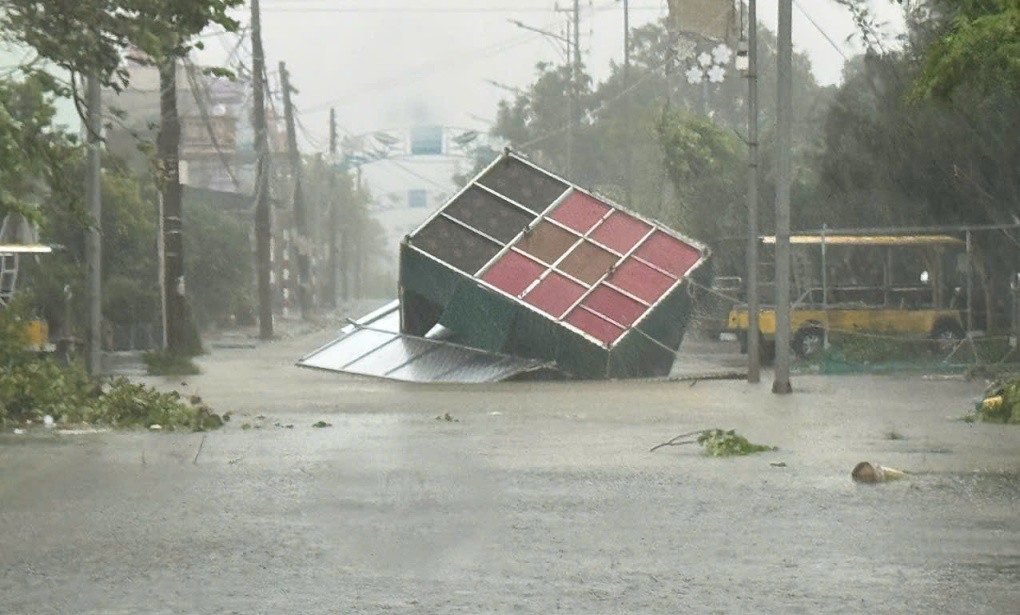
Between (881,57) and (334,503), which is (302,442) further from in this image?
(881,57)

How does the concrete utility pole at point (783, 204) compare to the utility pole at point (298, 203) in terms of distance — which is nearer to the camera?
the concrete utility pole at point (783, 204)

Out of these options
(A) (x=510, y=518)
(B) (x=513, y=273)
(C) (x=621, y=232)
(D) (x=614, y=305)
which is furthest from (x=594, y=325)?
(A) (x=510, y=518)

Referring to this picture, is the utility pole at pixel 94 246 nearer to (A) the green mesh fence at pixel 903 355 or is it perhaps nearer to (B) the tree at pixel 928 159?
(A) the green mesh fence at pixel 903 355

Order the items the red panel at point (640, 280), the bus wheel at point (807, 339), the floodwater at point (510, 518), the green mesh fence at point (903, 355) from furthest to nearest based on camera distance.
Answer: the bus wheel at point (807, 339) < the green mesh fence at point (903, 355) < the red panel at point (640, 280) < the floodwater at point (510, 518)

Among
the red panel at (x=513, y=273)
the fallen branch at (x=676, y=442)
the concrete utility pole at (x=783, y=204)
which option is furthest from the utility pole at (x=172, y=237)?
the fallen branch at (x=676, y=442)

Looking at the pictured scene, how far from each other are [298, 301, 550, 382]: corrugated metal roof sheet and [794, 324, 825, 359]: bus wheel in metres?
7.25

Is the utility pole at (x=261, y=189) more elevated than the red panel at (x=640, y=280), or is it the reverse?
the utility pole at (x=261, y=189)

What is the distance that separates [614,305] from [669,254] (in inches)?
54.7

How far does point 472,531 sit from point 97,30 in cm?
1000

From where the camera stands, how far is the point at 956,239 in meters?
37.2

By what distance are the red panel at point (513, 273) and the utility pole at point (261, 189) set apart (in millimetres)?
27535

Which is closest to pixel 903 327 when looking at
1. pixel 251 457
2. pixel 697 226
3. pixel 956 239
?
pixel 956 239

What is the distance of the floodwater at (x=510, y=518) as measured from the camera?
895cm

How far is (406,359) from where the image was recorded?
32.3m
